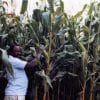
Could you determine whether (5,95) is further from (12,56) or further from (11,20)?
(11,20)

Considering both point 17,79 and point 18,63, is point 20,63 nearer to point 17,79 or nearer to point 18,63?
point 18,63

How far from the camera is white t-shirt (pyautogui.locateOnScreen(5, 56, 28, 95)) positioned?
129 inches

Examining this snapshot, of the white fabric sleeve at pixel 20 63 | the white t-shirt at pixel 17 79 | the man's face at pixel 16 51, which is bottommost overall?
the white t-shirt at pixel 17 79

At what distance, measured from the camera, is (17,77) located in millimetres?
3328

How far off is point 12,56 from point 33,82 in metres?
0.49

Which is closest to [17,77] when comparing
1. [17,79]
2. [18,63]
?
[17,79]

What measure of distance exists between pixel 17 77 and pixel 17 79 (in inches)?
0.8

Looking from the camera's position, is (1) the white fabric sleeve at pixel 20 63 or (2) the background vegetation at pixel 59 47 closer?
(1) the white fabric sleeve at pixel 20 63

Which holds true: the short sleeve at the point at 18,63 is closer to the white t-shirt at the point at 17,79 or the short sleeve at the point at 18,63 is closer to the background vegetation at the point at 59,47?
the white t-shirt at the point at 17,79

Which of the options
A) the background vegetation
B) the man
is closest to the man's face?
the man

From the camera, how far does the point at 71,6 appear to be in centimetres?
493

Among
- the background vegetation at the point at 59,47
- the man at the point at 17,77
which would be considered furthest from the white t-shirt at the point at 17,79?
the background vegetation at the point at 59,47

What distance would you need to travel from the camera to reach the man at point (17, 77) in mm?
3271

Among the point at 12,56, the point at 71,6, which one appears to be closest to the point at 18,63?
the point at 12,56
